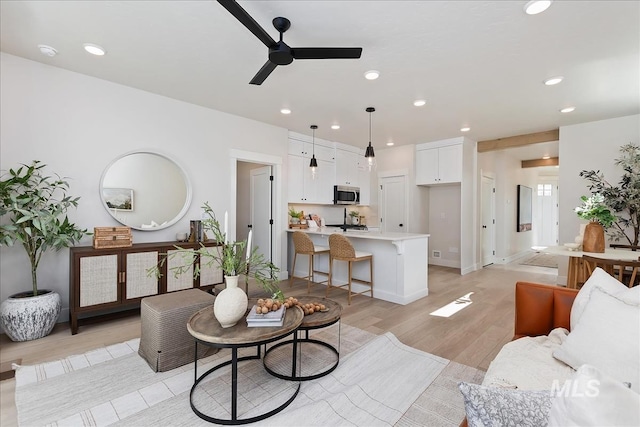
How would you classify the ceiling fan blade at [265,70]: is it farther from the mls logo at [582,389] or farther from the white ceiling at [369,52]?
the mls logo at [582,389]

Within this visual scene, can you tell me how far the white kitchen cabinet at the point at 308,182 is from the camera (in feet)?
17.7

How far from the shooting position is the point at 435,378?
210cm

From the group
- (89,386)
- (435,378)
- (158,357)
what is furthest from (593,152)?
(89,386)

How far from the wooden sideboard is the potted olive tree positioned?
0.66 ft

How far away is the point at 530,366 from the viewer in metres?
1.36

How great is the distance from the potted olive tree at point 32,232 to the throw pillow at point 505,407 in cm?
345

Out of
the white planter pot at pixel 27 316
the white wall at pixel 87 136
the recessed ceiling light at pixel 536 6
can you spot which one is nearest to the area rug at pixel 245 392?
the white planter pot at pixel 27 316

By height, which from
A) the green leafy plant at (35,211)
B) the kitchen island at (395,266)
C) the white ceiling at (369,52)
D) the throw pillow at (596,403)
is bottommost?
the kitchen island at (395,266)

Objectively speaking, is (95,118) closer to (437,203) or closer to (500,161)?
(437,203)

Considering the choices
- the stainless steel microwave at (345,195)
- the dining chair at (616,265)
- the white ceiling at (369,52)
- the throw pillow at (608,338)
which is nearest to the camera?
the throw pillow at (608,338)

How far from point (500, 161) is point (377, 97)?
5037 millimetres

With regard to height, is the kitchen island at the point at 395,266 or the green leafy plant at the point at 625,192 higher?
the green leafy plant at the point at 625,192

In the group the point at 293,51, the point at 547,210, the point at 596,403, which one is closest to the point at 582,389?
the point at 596,403

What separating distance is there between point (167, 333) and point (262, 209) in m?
3.28
